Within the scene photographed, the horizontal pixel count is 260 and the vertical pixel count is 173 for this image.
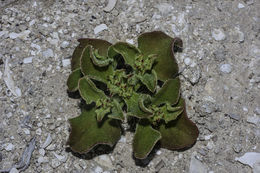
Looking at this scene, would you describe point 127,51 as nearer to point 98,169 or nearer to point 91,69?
point 91,69

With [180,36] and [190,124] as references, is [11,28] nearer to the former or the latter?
[180,36]

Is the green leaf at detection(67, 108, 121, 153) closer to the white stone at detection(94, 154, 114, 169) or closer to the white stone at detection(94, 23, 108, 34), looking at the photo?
the white stone at detection(94, 154, 114, 169)

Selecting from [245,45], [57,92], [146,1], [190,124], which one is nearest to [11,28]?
[57,92]

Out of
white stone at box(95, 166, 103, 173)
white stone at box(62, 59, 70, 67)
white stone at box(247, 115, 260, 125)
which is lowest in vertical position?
white stone at box(95, 166, 103, 173)

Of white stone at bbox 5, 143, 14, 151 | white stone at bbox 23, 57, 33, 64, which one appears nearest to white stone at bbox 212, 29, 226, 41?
white stone at bbox 23, 57, 33, 64

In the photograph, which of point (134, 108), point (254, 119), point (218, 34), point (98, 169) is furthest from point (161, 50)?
point (98, 169)

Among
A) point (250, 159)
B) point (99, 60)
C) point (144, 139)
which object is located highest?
point (99, 60)
